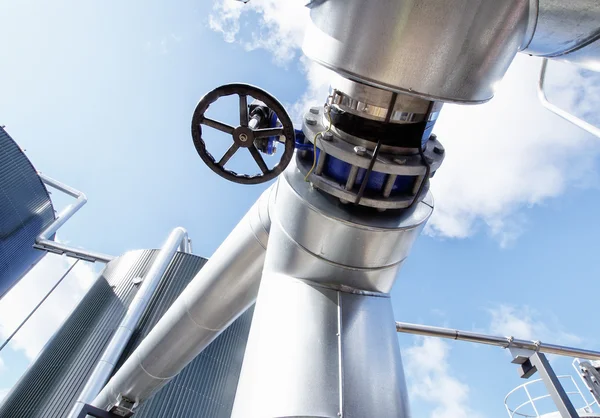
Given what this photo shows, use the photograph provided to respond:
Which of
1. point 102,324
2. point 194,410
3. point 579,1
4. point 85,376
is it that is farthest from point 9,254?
point 579,1

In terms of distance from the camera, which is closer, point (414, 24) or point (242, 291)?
point (414, 24)

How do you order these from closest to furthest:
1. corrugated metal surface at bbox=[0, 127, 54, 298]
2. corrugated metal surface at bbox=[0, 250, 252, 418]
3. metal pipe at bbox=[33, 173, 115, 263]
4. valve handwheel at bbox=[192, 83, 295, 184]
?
1. valve handwheel at bbox=[192, 83, 295, 184]
2. corrugated metal surface at bbox=[0, 250, 252, 418]
3. corrugated metal surface at bbox=[0, 127, 54, 298]
4. metal pipe at bbox=[33, 173, 115, 263]

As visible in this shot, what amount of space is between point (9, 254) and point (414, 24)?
Answer: 13687 millimetres

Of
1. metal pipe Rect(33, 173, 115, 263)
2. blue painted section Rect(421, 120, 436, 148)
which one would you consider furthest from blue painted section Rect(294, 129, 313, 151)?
metal pipe Rect(33, 173, 115, 263)

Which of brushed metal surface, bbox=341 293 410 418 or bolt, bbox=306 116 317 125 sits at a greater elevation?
bolt, bbox=306 116 317 125

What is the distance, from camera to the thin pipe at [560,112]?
1281 millimetres

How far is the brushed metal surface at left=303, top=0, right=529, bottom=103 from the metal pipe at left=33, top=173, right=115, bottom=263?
1130 cm

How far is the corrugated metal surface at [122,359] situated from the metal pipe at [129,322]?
189 mm

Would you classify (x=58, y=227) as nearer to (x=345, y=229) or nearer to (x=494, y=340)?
(x=494, y=340)

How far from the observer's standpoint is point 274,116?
5.10ft

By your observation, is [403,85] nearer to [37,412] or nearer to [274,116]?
[274,116]

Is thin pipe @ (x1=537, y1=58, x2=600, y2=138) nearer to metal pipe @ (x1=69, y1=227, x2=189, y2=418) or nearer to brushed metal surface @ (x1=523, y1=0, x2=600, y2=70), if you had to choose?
brushed metal surface @ (x1=523, y1=0, x2=600, y2=70)

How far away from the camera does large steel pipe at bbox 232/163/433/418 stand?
1.06 m

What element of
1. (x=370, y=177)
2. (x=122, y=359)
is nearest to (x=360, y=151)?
(x=370, y=177)
